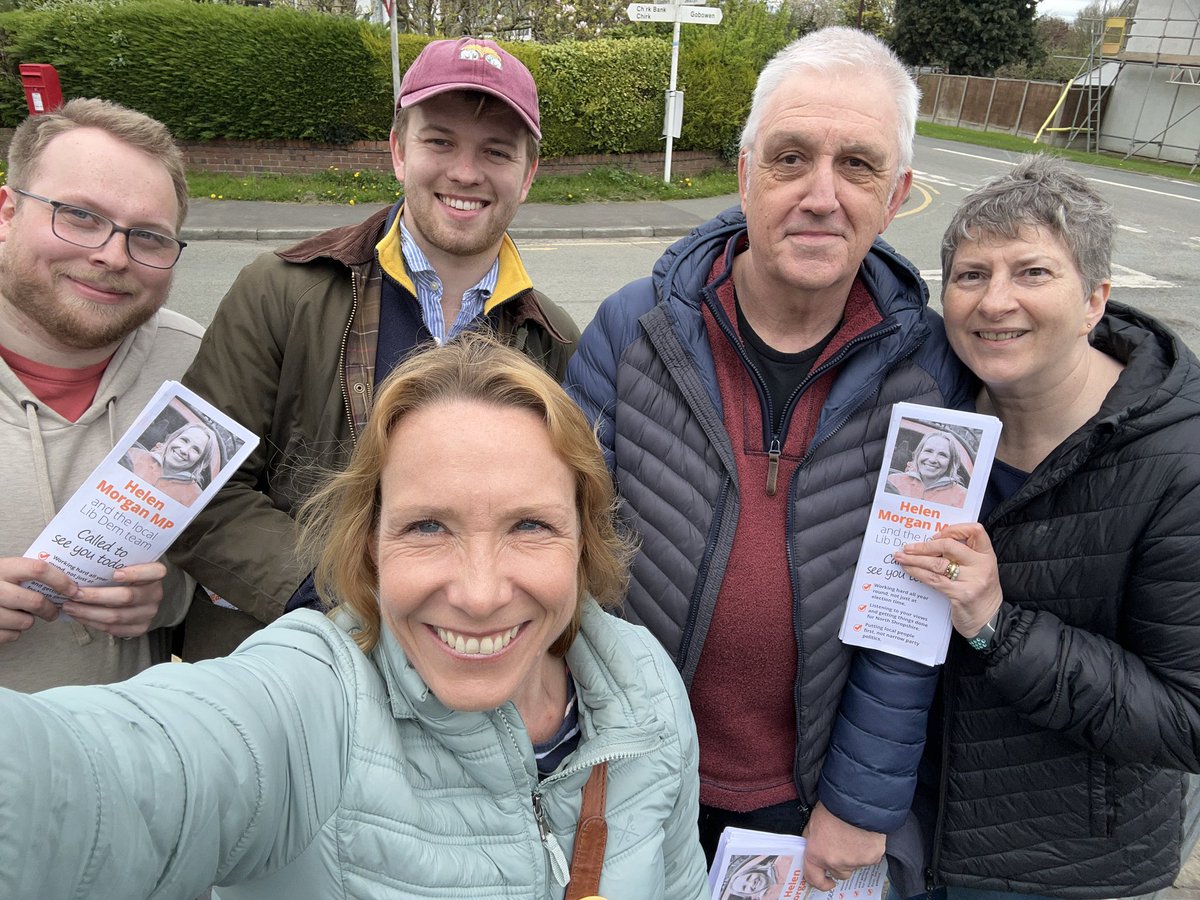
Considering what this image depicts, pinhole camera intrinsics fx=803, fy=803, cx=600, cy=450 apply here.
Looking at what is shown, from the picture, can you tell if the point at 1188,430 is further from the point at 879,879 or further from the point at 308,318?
the point at 308,318

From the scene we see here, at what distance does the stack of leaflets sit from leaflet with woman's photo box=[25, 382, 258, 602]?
1.43 meters

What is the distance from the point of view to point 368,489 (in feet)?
4.51

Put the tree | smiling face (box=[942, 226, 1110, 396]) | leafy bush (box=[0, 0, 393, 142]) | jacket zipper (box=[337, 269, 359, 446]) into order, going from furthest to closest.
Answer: the tree
leafy bush (box=[0, 0, 393, 142])
jacket zipper (box=[337, 269, 359, 446])
smiling face (box=[942, 226, 1110, 396])

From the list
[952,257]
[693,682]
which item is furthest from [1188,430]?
[693,682]

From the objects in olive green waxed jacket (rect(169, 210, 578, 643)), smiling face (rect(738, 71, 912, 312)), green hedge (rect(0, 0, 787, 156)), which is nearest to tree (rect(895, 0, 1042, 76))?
green hedge (rect(0, 0, 787, 156))

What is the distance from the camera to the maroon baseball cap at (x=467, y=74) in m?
2.13

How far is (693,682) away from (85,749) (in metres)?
1.26

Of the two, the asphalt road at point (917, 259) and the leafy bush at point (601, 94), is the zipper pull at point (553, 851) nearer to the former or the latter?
the asphalt road at point (917, 259)

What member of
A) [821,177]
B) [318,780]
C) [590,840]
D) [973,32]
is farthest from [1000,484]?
[973,32]

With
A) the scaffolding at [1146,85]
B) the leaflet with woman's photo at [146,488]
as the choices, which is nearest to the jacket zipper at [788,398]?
the leaflet with woman's photo at [146,488]

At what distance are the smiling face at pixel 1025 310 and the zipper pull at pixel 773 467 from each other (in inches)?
18.1

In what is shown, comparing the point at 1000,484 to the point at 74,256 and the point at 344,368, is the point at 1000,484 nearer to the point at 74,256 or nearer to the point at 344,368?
the point at 344,368

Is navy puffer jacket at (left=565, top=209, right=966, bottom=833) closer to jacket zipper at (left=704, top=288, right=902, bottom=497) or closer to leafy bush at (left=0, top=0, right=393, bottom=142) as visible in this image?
jacket zipper at (left=704, top=288, right=902, bottom=497)

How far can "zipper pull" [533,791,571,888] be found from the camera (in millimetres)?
1285
